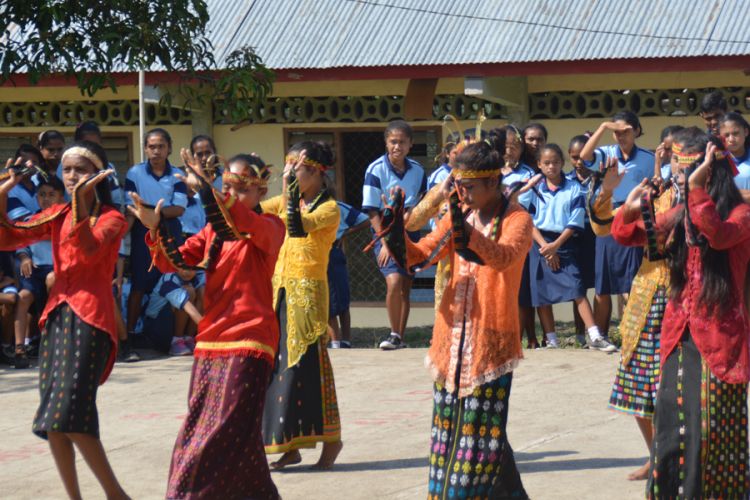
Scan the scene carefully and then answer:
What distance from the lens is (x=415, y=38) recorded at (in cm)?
1351

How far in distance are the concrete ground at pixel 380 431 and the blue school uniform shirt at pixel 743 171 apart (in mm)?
1581

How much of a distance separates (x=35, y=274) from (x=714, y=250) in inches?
267

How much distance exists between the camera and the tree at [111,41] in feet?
34.8

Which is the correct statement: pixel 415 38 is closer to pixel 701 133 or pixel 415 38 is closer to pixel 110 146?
pixel 110 146

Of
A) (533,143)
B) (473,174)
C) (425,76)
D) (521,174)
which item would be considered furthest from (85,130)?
(473,174)

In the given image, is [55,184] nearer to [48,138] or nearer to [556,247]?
[48,138]

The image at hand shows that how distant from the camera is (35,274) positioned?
1095 centimetres

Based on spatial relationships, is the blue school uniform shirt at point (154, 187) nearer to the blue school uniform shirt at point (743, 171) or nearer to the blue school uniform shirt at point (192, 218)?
the blue school uniform shirt at point (192, 218)

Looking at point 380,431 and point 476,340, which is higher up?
point 476,340

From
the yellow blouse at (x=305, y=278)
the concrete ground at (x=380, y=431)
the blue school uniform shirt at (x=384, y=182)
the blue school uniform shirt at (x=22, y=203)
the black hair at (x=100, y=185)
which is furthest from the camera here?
the blue school uniform shirt at (x=384, y=182)

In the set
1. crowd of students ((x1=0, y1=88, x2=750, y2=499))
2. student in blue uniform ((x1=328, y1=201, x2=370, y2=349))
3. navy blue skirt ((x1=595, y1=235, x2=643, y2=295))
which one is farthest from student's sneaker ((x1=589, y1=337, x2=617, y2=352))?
crowd of students ((x1=0, y1=88, x2=750, y2=499))

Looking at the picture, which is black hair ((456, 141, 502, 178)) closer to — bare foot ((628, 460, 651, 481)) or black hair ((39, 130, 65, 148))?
bare foot ((628, 460, 651, 481))

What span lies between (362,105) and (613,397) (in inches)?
297

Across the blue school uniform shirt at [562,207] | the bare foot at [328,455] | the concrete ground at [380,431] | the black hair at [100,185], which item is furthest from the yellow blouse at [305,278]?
the blue school uniform shirt at [562,207]
